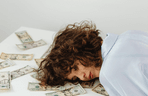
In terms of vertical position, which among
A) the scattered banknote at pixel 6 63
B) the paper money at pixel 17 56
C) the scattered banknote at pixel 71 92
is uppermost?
the paper money at pixel 17 56

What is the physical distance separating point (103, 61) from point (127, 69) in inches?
7.6

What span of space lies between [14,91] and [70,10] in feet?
4.69

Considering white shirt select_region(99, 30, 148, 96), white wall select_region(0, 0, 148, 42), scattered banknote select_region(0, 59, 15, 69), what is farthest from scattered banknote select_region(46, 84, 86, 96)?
white wall select_region(0, 0, 148, 42)

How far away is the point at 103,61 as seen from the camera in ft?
4.33

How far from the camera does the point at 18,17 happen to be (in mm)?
2840

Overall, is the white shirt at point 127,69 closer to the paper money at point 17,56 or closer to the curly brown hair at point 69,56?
the curly brown hair at point 69,56

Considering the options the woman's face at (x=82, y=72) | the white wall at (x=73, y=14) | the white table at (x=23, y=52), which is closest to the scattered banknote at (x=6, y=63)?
the white table at (x=23, y=52)

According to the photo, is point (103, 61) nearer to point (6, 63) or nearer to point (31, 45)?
point (6, 63)

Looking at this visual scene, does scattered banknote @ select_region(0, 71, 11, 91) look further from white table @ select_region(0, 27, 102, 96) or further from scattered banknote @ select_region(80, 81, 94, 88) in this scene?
scattered banknote @ select_region(80, 81, 94, 88)

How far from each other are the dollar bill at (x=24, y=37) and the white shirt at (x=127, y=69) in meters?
1.11

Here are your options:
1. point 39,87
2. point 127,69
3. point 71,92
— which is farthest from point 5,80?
point 127,69

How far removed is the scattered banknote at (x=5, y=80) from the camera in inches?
55.7

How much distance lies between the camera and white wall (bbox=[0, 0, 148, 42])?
2363mm

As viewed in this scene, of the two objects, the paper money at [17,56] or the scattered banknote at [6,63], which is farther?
the paper money at [17,56]
